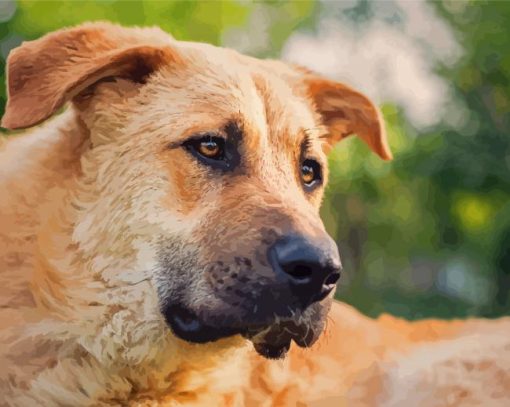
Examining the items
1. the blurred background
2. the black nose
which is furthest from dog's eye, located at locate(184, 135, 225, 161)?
the blurred background

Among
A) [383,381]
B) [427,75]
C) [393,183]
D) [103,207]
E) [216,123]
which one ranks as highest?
[216,123]

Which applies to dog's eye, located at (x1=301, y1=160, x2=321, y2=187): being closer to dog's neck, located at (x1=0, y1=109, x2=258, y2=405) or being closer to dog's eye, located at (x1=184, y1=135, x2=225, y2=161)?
dog's eye, located at (x1=184, y1=135, x2=225, y2=161)

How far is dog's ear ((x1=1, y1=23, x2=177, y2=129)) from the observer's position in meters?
2.49

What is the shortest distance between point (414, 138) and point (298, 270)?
6855 mm

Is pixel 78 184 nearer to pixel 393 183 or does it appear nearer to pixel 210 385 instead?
pixel 210 385

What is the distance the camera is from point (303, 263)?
2.30m

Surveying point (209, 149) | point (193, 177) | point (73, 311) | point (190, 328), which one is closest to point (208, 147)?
point (209, 149)

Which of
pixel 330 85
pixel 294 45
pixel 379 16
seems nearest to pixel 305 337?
pixel 330 85

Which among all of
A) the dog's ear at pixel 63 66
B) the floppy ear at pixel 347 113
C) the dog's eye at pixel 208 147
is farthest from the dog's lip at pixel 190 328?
the floppy ear at pixel 347 113

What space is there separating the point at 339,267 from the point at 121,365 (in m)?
0.89

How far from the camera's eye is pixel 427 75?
26.0 ft

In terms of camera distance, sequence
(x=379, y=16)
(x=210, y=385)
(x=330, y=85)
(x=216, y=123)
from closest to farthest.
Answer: (x=216, y=123), (x=210, y=385), (x=330, y=85), (x=379, y=16)

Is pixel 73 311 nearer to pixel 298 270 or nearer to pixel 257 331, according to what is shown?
pixel 257 331

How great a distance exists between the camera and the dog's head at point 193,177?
237cm
